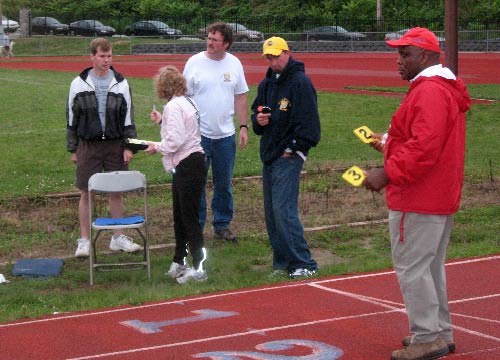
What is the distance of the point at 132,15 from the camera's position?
74625 mm

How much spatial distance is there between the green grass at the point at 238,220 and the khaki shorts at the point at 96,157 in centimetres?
85

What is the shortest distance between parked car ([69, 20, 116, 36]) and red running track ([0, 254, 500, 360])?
2248 inches

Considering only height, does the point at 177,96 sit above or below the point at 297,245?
above

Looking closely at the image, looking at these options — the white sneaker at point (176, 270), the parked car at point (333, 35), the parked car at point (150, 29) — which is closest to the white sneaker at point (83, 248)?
the white sneaker at point (176, 270)

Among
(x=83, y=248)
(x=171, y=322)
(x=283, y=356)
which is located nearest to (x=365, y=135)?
(x=283, y=356)

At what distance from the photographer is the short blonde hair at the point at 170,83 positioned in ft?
30.3

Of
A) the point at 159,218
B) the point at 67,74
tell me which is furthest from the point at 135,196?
the point at 67,74

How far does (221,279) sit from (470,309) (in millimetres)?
2397

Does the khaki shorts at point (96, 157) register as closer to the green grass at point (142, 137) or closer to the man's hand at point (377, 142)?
the green grass at point (142, 137)

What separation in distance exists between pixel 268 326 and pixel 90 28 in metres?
59.7

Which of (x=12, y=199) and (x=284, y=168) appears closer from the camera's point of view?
(x=284, y=168)

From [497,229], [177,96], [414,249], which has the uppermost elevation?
[177,96]

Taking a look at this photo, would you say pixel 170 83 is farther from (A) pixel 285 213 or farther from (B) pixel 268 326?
(B) pixel 268 326

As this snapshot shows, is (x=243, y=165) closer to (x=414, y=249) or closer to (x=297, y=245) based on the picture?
(x=297, y=245)
